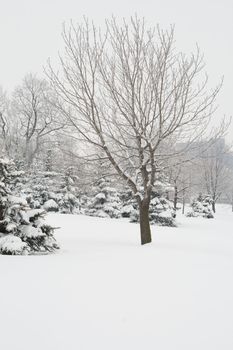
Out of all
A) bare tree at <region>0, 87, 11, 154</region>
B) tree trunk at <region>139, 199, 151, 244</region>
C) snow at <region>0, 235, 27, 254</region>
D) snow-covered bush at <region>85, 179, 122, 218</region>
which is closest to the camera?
snow at <region>0, 235, 27, 254</region>

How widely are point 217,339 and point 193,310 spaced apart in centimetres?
68

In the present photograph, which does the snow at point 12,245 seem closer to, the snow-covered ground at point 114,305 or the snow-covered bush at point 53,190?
the snow-covered ground at point 114,305

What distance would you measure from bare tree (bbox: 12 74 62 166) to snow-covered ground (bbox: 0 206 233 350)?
80.9 feet

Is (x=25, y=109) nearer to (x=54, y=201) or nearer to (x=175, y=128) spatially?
(x=54, y=201)

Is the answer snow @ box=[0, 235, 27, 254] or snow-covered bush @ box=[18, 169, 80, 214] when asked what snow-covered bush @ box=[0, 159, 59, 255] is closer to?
snow @ box=[0, 235, 27, 254]

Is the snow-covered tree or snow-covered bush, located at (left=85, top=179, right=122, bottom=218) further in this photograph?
snow-covered bush, located at (left=85, top=179, right=122, bottom=218)

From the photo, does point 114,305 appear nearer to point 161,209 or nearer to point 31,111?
point 161,209

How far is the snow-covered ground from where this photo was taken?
307 cm

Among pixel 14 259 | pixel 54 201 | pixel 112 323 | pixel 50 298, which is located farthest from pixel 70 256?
pixel 54 201

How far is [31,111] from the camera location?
3011cm

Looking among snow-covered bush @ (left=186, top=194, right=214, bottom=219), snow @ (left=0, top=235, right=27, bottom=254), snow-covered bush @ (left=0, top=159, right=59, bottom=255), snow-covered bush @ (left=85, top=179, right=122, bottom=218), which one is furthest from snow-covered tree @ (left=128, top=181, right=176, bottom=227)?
snow @ (left=0, top=235, right=27, bottom=254)

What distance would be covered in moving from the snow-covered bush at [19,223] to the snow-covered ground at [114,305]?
1225 millimetres

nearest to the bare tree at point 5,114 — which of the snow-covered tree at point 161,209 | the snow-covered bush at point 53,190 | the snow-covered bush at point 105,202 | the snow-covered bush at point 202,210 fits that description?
the snow-covered bush at point 53,190

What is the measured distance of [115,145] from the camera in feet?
32.6
